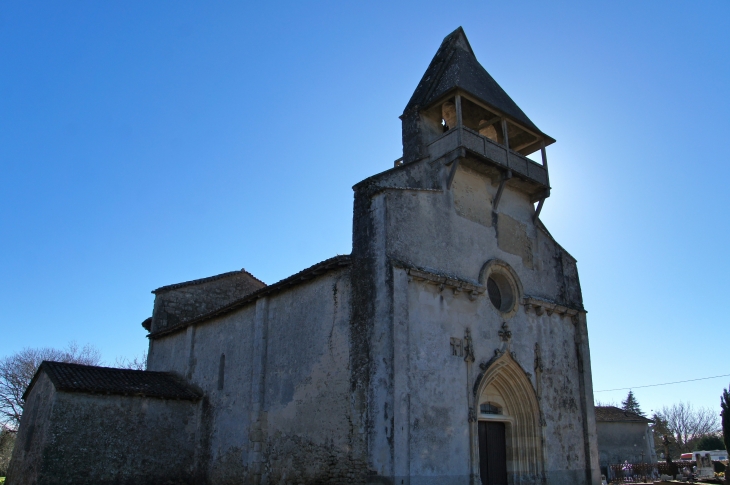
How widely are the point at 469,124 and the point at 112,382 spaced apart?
16.6 metres

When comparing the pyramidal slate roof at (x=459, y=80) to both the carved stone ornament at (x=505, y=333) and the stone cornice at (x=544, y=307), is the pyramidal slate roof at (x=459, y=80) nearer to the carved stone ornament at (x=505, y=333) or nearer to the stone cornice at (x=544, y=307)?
the stone cornice at (x=544, y=307)

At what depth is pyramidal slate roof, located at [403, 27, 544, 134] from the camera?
18.0 m

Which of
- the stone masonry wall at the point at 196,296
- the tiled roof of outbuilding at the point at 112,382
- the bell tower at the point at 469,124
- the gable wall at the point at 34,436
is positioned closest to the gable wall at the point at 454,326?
the bell tower at the point at 469,124

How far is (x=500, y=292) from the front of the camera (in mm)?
17984

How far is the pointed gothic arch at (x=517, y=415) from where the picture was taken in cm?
1617

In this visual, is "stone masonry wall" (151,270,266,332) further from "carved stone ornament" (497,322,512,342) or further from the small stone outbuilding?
"carved stone ornament" (497,322,512,342)

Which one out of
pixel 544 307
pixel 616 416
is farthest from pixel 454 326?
pixel 616 416

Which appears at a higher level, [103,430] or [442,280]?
[442,280]

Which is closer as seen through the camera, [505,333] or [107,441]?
[505,333]

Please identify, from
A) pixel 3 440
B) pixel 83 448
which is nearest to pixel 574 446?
pixel 83 448

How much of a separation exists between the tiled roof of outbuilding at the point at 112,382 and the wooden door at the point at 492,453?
38.1ft

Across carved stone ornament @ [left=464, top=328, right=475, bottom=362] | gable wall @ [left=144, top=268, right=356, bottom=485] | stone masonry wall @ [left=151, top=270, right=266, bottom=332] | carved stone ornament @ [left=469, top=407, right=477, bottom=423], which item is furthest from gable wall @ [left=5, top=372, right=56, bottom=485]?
carved stone ornament @ [left=464, top=328, right=475, bottom=362]

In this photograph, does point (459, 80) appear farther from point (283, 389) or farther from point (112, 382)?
point (112, 382)

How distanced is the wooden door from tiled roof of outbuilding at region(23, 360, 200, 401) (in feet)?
38.1
